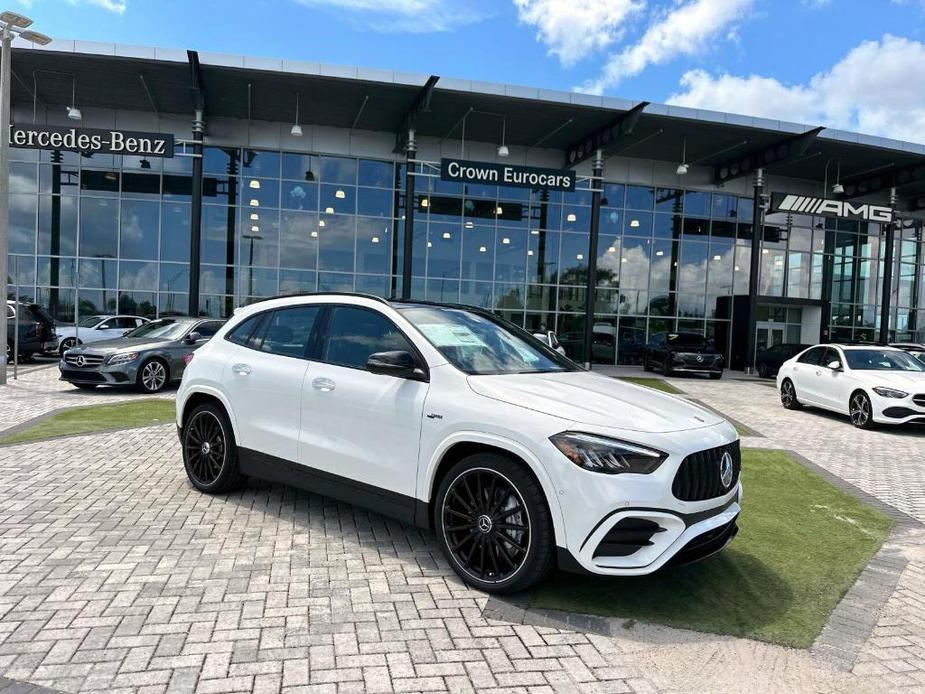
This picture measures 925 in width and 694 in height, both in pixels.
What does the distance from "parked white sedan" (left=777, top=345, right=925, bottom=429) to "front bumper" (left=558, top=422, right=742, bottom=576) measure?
9.31 meters

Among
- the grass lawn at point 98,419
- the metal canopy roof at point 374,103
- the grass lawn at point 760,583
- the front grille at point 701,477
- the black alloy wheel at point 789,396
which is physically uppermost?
the metal canopy roof at point 374,103

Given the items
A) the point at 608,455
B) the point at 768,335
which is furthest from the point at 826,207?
the point at 608,455

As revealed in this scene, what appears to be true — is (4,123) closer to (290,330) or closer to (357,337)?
(290,330)

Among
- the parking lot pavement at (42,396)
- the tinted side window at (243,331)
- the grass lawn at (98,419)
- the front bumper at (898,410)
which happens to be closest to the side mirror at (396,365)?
the tinted side window at (243,331)

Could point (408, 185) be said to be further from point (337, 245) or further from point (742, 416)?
point (742, 416)

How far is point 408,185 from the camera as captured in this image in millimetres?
21000

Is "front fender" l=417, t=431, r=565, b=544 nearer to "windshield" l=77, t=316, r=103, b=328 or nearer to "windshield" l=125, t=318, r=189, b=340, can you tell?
"windshield" l=125, t=318, r=189, b=340

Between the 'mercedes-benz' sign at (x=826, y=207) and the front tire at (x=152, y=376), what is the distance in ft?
70.4

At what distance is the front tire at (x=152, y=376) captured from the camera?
11656 mm

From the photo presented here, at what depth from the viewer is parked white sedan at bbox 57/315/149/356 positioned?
1855 centimetres

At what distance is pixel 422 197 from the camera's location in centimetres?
2433

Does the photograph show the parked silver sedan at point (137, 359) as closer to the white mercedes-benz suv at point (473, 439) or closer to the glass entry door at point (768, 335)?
the white mercedes-benz suv at point (473, 439)

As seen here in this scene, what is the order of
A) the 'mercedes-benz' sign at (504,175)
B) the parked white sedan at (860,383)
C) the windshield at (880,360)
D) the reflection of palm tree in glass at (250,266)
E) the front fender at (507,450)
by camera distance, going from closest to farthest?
1. the front fender at (507,450)
2. the parked white sedan at (860,383)
3. the windshield at (880,360)
4. the 'mercedes-benz' sign at (504,175)
5. the reflection of palm tree in glass at (250,266)

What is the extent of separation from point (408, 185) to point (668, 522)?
19363 millimetres
